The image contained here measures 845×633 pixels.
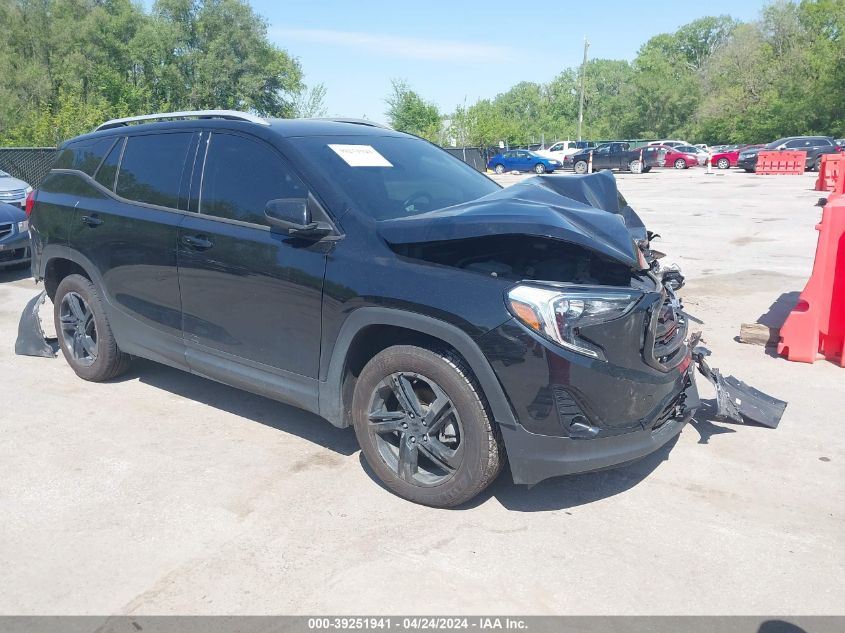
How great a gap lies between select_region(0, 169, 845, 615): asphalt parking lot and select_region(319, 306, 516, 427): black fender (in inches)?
18.3

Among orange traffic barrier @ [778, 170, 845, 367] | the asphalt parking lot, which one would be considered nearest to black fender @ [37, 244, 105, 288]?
the asphalt parking lot

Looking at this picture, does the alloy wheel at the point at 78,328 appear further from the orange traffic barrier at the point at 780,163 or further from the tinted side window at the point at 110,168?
the orange traffic barrier at the point at 780,163

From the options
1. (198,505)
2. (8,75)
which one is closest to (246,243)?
(198,505)

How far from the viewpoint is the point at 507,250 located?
11.5 feet

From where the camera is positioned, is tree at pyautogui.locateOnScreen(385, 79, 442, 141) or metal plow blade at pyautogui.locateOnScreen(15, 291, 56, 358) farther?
tree at pyautogui.locateOnScreen(385, 79, 442, 141)

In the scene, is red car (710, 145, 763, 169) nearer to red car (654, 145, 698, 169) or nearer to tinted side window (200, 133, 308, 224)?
red car (654, 145, 698, 169)

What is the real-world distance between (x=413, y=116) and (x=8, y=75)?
965 inches

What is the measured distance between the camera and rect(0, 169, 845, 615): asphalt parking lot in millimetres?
3045

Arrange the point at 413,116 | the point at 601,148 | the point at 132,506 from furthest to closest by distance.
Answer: the point at 413,116, the point at 601,148, the point at 132,506

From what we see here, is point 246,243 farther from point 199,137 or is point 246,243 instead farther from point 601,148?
point 601,148

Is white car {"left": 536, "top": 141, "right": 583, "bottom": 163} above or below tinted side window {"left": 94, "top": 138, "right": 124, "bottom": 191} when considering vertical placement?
below

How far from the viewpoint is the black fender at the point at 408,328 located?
3.38 metres

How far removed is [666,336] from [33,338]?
521 cm

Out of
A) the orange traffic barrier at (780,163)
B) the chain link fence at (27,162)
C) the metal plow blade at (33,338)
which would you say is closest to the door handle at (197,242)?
the metal plow blade at (33,338)
